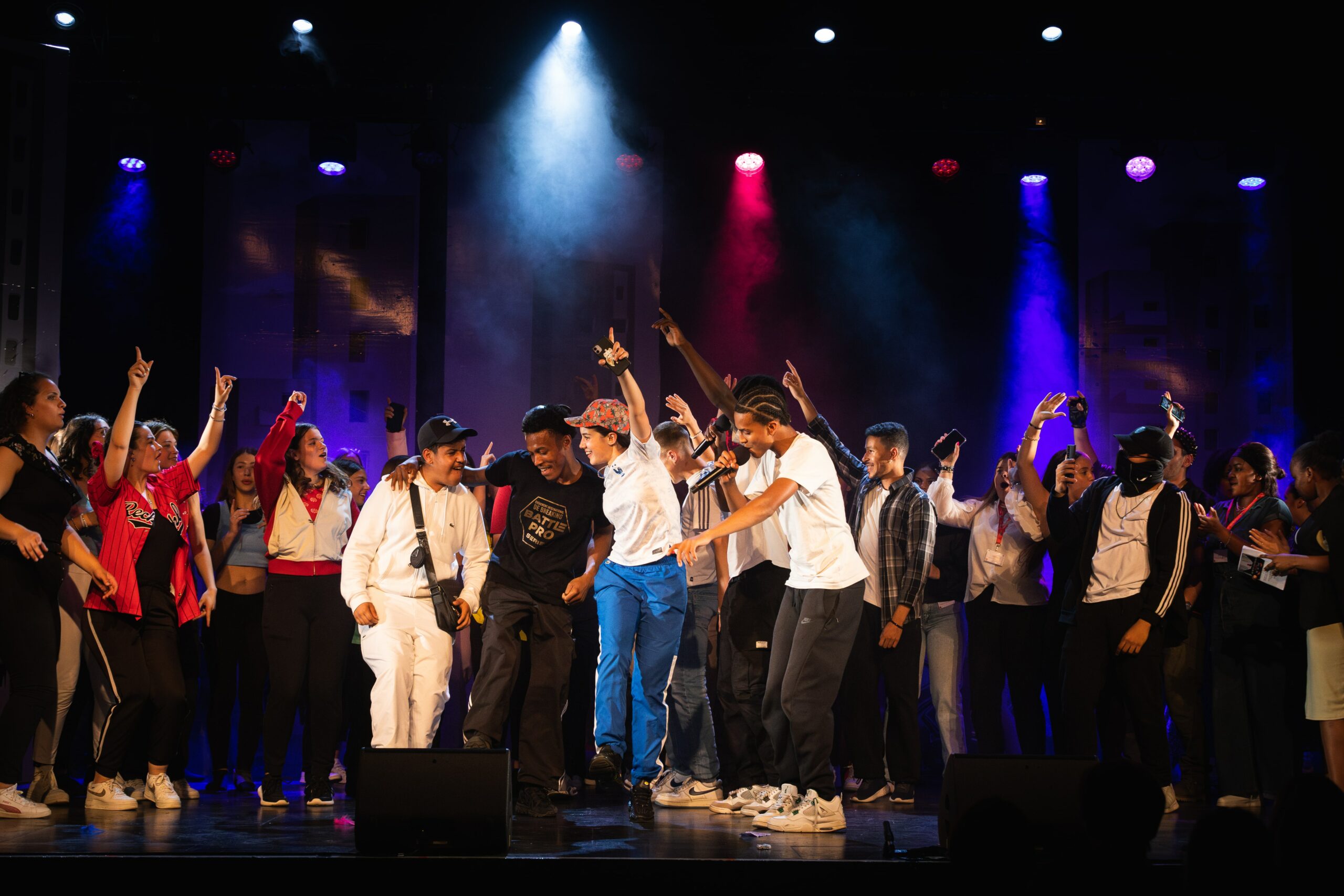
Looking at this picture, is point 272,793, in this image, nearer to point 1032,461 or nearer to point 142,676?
point 142,676

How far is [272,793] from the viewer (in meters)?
5.48

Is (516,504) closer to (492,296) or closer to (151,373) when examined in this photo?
(492,296)

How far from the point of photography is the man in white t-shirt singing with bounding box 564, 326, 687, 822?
5.37m

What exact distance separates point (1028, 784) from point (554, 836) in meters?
1.99

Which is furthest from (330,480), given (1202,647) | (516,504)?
(1202,647)

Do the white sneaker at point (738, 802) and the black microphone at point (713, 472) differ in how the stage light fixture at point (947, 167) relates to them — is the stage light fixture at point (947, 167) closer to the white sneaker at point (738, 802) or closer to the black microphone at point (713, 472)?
the black microphone at point (713, 472)

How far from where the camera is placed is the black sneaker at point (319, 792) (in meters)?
5.51

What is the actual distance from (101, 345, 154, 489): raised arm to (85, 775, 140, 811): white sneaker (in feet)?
4.94

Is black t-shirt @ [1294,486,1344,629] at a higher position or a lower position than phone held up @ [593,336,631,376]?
lower

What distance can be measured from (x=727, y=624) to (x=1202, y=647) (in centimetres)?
292

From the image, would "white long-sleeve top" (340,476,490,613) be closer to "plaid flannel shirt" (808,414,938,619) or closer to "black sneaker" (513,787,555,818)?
"black sneaker" (513,787,555,818)

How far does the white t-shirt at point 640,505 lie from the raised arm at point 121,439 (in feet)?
7.96

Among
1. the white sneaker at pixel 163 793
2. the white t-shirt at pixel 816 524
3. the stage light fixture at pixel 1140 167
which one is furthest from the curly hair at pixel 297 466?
the stage light fixture at pixel 1140 167

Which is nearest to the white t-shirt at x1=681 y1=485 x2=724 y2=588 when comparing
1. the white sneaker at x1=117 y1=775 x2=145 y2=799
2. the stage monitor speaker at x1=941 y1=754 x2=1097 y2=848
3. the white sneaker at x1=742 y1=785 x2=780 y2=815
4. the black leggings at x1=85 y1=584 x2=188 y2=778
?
the white sneaker at x1=742 y1=785 x2=780 y2=815
